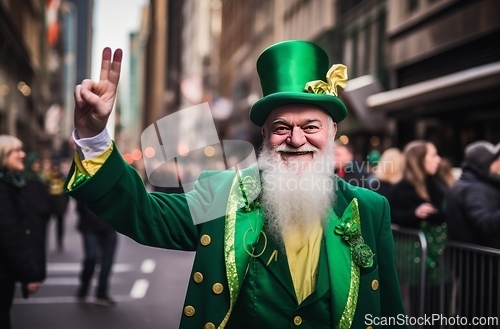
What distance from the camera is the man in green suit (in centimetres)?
263

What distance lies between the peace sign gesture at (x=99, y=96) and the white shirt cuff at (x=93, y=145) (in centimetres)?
3

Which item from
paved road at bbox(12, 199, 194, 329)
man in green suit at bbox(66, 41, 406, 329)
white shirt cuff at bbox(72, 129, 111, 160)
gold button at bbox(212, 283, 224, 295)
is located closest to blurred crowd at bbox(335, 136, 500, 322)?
paved road at bbox(12, 199, 194, 329)

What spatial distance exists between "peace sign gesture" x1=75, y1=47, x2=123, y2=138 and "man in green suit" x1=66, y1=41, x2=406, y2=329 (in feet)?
0.96

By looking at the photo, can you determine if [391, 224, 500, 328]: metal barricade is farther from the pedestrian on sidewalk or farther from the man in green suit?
the pedestrian on sidewalk

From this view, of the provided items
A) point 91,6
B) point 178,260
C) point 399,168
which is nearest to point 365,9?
point 178,260

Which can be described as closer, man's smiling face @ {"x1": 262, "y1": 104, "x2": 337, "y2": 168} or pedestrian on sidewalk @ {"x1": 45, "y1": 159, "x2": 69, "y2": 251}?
man's smiling face @ {"x1": 262, "y1": 104, "x2": 337, "y2": 168}

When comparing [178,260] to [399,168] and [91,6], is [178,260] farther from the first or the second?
[91,6]

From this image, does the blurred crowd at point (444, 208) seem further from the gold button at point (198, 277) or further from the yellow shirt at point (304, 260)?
the gold button at point (198, 277)

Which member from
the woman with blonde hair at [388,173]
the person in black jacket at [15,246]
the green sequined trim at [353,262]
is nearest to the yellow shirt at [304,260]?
the green sequined trim at [353,262]

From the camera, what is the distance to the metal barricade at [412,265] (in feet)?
20.2

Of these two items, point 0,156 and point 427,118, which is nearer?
point 0,156

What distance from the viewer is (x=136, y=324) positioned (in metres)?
7.00

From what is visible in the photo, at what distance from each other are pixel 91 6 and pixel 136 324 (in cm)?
403

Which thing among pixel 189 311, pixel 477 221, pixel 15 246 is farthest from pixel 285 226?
pixel 477 221
